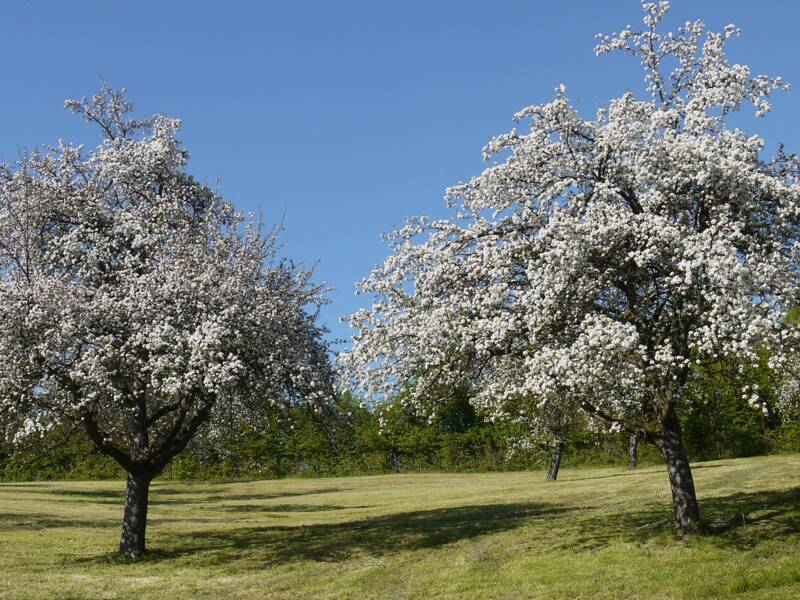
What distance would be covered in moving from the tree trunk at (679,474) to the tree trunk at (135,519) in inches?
659

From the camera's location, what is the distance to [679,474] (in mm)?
22797

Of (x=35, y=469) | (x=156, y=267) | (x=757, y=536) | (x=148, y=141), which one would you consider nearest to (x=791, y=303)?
(x=757, y=536)

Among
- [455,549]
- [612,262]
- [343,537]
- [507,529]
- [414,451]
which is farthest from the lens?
[414,451]

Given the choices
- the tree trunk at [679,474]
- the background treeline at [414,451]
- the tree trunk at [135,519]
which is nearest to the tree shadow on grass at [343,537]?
the tree trunk at [135,519]

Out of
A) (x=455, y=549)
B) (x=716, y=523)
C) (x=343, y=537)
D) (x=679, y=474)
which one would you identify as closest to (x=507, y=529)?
(x=455, y=549)

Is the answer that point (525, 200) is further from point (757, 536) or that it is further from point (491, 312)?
point (757, 536)

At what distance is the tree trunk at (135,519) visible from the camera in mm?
27094

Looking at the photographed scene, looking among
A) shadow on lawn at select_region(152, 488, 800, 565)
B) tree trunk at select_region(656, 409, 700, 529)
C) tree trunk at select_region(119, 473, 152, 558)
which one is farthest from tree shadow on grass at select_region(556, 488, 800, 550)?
tree trunk at select_region(119, 473, 152, 558)

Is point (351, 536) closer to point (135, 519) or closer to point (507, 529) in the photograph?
point (507, 529)

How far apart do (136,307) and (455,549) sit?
12392 millimetres

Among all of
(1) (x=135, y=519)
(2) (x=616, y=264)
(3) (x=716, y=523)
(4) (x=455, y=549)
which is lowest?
(4) (x=455, y=549)

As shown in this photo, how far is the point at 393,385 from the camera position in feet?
76.7

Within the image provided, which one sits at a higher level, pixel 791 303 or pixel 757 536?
pixel 791 303

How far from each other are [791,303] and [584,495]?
79.6 feet
